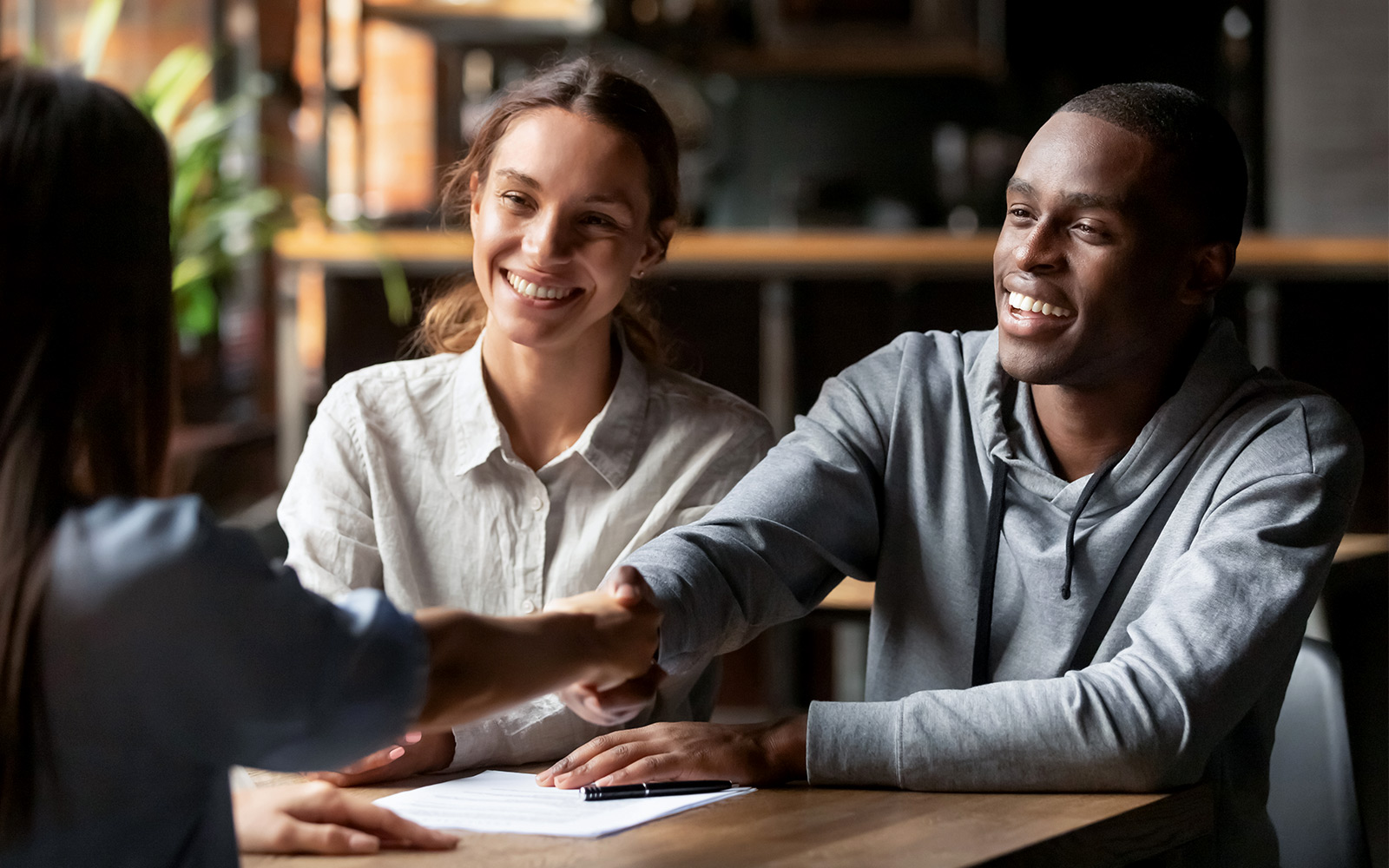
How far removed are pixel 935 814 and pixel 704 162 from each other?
4645 mm

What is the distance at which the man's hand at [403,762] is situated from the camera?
1245 mm

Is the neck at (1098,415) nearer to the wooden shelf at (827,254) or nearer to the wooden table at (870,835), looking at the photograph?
the wooden table at (870,835)

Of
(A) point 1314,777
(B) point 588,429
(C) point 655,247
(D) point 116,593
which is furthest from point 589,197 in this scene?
(A) point 1314,777

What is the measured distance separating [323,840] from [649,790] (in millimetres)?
281

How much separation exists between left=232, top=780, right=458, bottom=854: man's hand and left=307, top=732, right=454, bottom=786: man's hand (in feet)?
0.63

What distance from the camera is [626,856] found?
3.31 feet

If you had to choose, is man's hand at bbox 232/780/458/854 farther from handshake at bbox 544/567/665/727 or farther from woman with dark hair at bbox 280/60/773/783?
woman with dark hair at bbox 280/60/773/783

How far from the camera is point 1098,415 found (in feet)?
4.87

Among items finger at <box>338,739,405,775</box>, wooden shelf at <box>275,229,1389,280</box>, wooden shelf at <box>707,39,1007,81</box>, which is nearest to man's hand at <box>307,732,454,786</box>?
finger at <box>338,739,405,775</box>

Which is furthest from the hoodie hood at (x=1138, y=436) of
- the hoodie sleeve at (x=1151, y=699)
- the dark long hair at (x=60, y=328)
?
the dark long hair at (x=60, y=328)

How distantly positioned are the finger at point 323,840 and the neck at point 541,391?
2.21 ft

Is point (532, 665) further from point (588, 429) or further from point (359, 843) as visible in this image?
point (588, 429)

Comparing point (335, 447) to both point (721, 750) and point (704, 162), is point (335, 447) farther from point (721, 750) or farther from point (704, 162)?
point (704, 162)

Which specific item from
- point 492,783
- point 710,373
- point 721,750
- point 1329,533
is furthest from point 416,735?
point 710,373
